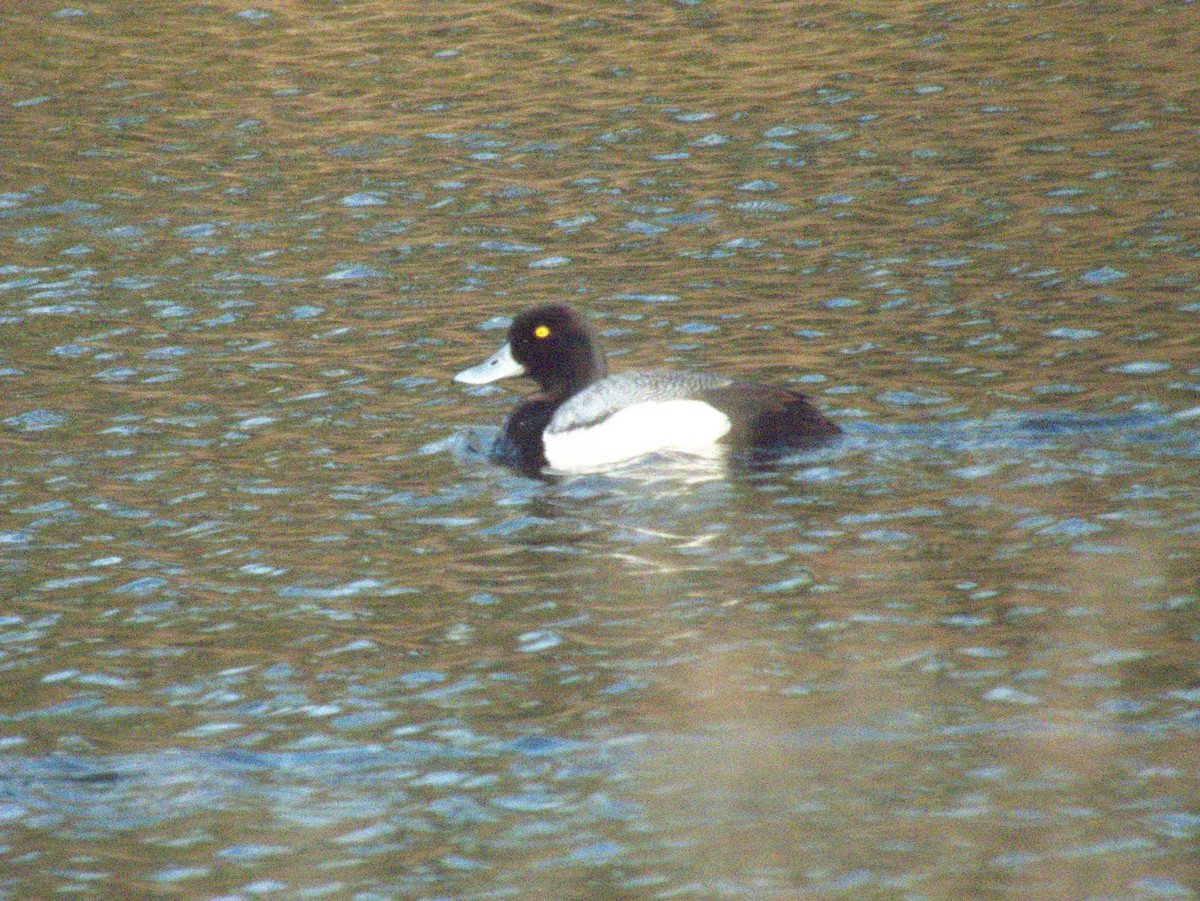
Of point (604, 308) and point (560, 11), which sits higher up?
point (560, 11)

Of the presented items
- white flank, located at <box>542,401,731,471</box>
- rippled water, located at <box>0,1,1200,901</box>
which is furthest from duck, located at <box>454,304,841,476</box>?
rippled water, located at <box>0,1,1200,901</box>

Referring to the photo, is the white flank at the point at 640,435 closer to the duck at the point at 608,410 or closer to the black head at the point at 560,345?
the duck at the point at 608,410

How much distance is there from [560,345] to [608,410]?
959 millimetres

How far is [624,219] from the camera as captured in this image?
16.6m

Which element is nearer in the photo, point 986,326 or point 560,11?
point 986,326

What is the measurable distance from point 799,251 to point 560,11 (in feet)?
29.0

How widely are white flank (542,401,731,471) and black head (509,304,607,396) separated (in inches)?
29.9

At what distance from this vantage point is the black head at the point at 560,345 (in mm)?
12719

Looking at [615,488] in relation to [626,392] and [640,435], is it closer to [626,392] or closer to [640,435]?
[640,435]

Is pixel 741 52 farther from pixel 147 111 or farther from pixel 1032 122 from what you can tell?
pixel 147 111

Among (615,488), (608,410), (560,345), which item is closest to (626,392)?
(608,410)

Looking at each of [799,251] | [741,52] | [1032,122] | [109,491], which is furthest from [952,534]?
[741,52]

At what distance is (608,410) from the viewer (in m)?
12.0

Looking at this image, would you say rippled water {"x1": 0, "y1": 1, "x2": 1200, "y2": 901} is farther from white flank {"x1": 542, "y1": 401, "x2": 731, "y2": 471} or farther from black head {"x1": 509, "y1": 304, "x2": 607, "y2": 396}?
black head {"x1": 509, "y1": 304, "x2": 607, "y2": 396}
